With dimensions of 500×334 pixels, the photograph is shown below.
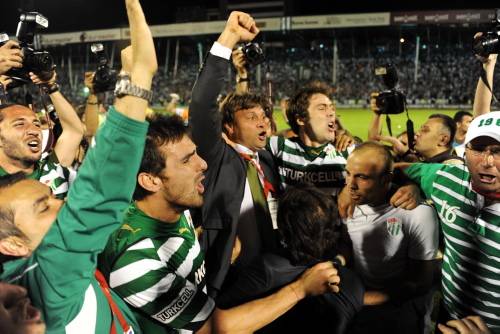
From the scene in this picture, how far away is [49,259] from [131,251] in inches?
17.4

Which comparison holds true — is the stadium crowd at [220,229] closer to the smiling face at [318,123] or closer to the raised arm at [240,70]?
the raised arm at [240,70]

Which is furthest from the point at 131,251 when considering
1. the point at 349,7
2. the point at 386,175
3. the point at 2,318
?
the point at 349,7

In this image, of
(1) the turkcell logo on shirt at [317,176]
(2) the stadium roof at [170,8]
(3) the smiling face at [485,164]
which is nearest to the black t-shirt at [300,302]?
(3) the smiling face at [485,164]

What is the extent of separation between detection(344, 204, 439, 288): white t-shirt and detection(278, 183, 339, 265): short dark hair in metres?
0.74

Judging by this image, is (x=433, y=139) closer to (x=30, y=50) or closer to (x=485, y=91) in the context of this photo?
(x=485, y=91)

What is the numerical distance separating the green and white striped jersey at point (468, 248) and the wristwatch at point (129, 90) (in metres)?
1.80

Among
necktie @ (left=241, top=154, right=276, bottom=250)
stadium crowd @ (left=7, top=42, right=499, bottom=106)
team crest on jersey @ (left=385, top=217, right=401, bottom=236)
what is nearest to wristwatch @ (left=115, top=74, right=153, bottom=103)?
necktie @ (left=241, top=154, right=276, bottom=250)

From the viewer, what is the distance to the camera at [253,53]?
122 inches

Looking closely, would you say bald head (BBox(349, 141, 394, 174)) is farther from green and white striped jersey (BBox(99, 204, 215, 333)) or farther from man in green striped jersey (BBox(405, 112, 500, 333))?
green and white striped jersey (BBox(99, 204, 215, 333))

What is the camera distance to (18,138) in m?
2.97

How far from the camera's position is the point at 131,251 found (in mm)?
1665

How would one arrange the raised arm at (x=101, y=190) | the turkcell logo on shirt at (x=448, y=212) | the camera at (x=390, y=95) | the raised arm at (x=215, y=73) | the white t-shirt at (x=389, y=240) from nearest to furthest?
the raised arm at (x=101, y=190), the raised arm at (x=215, y=73), the turkcell logo on shirt at (x=448, y=212), the white t-shirt at (x=389, y=240), the camera at (x=390, y=95)


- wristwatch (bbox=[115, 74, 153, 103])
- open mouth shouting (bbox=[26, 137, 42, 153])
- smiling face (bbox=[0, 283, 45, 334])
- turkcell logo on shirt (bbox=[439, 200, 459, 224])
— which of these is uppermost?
wristwatch (bbox=[115, 74, 153, 103])

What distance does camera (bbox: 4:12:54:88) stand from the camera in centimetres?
356
